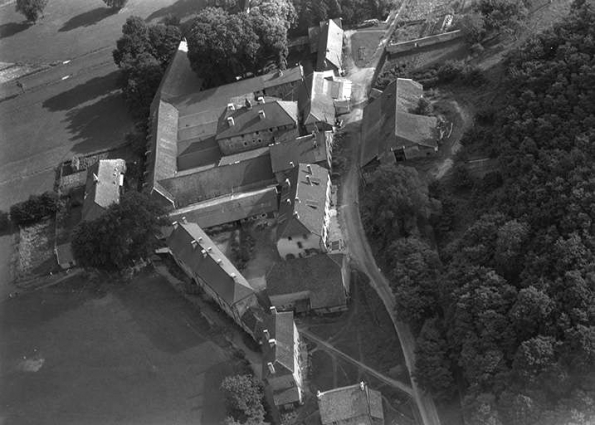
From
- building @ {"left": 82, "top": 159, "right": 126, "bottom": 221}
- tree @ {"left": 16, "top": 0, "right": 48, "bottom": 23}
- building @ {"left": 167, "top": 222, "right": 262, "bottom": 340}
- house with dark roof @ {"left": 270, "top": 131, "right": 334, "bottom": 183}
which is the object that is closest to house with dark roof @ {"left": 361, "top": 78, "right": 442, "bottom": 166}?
house with dark roof @ {"left": 270, "top": 131, "right": 334, "bottom": 183}

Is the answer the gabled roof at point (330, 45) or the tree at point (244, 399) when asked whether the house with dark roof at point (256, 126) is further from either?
the tree at point (244, 399)

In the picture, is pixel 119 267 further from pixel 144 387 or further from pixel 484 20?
pixel 484 20

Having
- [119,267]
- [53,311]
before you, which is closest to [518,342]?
[119,267]

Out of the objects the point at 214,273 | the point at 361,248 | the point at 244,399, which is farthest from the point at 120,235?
the point at 361,248

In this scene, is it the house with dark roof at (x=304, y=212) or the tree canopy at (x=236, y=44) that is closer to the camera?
the house with dark roof at (x=304, y=212)

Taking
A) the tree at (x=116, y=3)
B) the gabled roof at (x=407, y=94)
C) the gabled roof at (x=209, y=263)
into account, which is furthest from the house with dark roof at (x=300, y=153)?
the tree at (x=116, y=3)

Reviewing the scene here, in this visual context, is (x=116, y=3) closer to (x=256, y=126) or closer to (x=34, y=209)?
(x=34, y=209)
